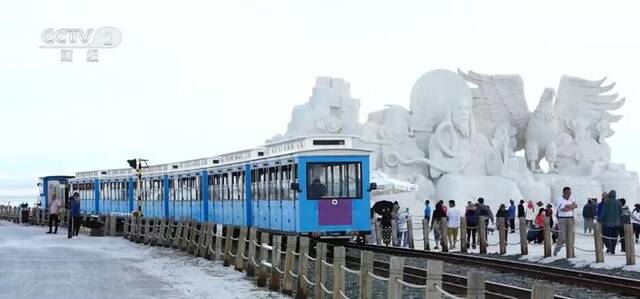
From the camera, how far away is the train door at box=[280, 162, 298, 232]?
894 inches

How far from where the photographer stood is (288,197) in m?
23.2

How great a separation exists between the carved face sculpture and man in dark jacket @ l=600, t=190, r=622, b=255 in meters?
27.5

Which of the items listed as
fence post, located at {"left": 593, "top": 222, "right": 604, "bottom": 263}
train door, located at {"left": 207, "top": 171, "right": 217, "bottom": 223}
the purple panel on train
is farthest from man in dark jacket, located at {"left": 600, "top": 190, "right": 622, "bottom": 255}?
train door, located at {"left": 207, "top": 171, "right": 217, "bottom": 223}

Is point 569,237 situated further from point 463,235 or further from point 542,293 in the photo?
point 542,293

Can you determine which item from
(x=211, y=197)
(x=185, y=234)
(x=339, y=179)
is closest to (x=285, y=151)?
(x=339, y=179)

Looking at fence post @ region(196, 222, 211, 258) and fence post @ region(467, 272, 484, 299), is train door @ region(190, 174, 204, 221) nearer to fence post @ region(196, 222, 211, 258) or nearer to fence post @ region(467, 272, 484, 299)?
fence post @ region(196, 222, 211, 258)

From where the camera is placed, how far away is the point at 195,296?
1497 centimetres

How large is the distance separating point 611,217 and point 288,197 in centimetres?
688

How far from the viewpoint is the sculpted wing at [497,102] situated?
5359 cm

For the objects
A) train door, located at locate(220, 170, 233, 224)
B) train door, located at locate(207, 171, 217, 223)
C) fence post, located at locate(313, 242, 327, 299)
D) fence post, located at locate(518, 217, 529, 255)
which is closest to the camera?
fence post, located at locate(313, 242, 327, 299)

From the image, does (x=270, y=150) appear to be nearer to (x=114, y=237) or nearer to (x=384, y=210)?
(x=384, y=210)

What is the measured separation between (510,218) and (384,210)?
641 cm

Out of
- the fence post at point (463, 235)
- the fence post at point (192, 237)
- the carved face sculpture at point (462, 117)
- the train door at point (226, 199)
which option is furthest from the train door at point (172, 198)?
the carved face sculpture at point (462, 117)

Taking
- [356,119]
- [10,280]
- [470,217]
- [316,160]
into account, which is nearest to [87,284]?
[10,280]
